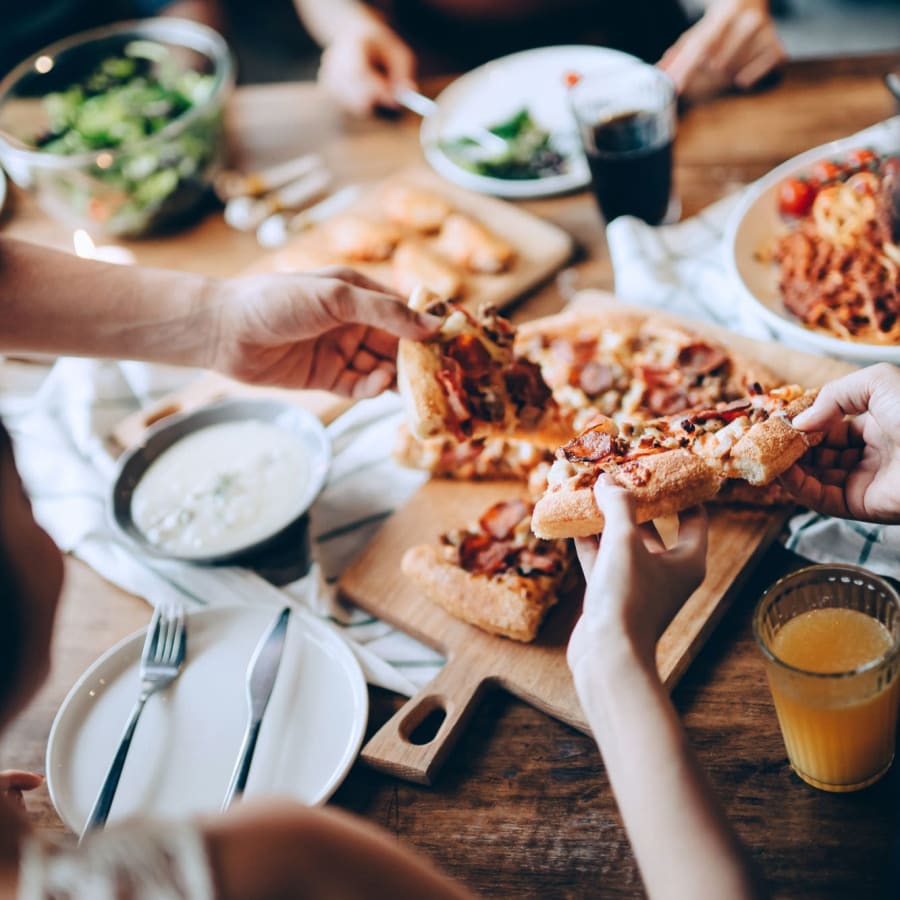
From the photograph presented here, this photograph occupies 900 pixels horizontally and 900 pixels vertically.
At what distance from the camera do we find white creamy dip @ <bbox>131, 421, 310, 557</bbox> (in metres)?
2.67

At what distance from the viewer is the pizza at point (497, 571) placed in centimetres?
231

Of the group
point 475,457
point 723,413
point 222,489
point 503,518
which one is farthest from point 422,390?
point 723,413

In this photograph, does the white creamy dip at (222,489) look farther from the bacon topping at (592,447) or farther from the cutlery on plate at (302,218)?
the cutlery on plate at (302,218)

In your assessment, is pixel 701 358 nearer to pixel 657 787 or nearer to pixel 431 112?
pixel 657 787

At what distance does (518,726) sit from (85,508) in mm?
1500

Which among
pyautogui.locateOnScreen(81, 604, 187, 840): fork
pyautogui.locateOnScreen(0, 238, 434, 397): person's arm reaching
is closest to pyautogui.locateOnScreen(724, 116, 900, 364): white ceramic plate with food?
pyautogui.locateOnScreen(0, 238, 434, 397): person's arm reaching

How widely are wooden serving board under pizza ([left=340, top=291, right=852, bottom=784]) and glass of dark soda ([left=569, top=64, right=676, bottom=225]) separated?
0.85 m

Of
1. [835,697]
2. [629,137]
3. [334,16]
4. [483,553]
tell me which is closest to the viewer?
[835,697]

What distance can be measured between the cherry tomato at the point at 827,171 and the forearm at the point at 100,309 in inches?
77.1

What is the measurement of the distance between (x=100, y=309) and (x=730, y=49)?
8.81 ft

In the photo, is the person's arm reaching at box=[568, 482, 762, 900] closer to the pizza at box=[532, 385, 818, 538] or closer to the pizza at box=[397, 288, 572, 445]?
the pizza at box=[532, 385, 818, 538]

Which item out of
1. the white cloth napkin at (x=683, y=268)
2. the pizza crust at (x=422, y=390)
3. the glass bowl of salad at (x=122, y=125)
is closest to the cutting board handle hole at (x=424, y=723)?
the pizza crust at (x=422, y=390)

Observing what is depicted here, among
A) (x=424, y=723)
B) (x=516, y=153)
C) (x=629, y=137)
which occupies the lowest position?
(x=424, y=723)

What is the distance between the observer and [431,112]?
4.23 metres
